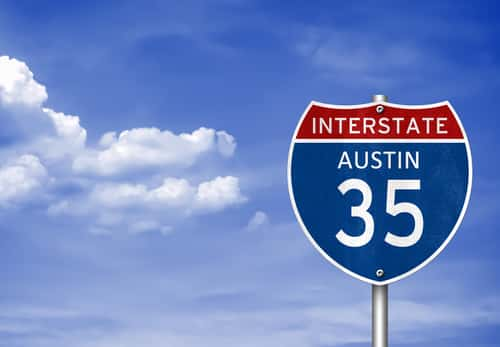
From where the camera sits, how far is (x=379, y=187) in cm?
485

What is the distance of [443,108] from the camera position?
4.99m

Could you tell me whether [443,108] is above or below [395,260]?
above

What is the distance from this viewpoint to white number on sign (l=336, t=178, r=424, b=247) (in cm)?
483

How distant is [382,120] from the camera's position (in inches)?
194

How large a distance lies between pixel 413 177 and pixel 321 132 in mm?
530

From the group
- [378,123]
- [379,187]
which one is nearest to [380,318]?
[379,187]

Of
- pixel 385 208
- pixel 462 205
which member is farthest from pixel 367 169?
pixel 462 205

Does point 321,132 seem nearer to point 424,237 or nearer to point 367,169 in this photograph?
point 367,169

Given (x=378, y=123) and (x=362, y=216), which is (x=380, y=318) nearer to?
(x=362, y=216)

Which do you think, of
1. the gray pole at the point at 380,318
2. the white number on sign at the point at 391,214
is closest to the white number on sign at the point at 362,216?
the white number on sign at the point at 391,214

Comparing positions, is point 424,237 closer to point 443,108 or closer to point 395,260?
point 395,260

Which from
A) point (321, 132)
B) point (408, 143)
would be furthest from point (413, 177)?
point (321, 132)

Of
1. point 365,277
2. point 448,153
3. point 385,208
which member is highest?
point 448,153

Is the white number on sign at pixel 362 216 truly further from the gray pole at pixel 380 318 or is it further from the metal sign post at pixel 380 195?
the gray pole at pixel 380 318
